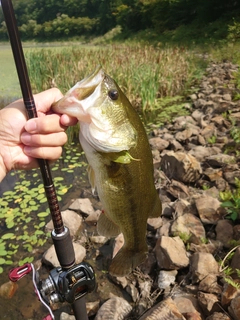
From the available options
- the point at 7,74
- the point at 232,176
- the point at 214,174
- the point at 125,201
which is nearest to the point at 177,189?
the point at 214,174

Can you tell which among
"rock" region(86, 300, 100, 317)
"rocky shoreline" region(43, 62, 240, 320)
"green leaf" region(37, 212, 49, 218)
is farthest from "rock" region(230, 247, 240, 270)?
"green leaf" region(37, 212, 49, 218)

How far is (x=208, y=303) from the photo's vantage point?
6.55 feet

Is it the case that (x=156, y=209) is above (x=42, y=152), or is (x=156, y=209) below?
below

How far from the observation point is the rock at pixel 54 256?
2756mm

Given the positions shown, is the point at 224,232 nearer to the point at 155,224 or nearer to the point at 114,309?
the point at 155,224

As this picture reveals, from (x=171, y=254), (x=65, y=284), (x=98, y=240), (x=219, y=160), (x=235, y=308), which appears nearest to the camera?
(x=65, y=284)

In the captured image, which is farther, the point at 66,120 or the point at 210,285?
the point at 210,285

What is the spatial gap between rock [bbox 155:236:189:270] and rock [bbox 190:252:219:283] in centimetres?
11

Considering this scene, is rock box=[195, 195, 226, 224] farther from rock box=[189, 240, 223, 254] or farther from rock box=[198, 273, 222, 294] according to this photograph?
rock box=[198, 273, 222, 294]

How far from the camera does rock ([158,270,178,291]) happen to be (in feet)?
7.77

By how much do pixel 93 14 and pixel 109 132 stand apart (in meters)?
47.8

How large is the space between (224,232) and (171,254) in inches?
23.1

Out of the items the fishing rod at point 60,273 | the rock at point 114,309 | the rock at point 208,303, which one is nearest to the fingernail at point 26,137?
the fishing rod at point 60,273

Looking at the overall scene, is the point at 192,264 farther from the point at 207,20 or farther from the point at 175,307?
the point at 207,20
